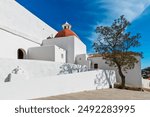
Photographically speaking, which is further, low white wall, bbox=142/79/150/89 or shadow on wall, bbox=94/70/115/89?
low white wall, bbox=142/79/150/89

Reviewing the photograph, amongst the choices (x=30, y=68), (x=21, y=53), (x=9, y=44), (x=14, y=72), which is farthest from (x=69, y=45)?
(x=14, y=72)

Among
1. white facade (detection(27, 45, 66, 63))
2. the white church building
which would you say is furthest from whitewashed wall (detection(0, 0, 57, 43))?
white facade (detection(27, 45, 66, 63))

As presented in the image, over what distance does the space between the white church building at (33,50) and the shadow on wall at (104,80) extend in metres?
0.69

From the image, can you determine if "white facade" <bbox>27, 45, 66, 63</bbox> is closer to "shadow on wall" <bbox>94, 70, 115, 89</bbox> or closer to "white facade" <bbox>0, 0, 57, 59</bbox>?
"white facade" <bbox>0, 0, 57, 59</bbox>

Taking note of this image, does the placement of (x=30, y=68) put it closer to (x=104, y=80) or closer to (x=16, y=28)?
(x=104, y=80)

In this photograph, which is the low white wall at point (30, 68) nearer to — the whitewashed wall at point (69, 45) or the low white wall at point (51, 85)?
the low white wall at point (51, 85)

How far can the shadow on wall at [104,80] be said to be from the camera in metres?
12.9

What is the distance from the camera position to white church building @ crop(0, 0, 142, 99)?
9.78 meters

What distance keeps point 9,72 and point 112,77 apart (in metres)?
9.90

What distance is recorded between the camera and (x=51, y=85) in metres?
8.86

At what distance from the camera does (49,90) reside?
870 cm

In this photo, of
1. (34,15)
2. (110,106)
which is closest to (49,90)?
(110,106)

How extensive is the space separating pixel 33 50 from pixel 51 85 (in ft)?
28.0

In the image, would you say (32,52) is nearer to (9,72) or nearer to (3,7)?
(3,7)
